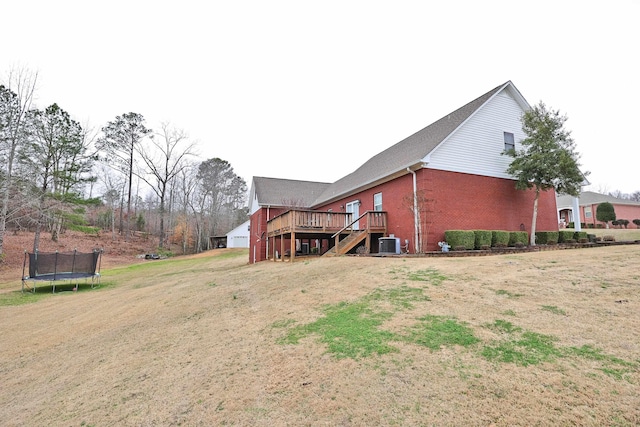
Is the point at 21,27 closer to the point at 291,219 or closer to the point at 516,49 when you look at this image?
the point at 291,219

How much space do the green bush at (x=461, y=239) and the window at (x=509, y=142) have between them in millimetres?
5360

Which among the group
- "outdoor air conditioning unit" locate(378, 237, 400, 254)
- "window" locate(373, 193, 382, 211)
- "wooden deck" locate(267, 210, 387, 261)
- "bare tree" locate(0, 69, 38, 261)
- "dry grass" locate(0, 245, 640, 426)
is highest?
"bare tree" locate(0, 69, 38, 261)

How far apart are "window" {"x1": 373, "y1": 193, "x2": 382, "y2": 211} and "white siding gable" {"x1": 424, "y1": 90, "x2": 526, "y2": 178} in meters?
3.64

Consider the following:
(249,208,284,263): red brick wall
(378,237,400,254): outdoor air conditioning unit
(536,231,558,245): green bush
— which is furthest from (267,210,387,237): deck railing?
(249,208,284,263): red brick wall

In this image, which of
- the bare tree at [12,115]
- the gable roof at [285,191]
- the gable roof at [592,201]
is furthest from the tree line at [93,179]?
the gable roof at [592,201]

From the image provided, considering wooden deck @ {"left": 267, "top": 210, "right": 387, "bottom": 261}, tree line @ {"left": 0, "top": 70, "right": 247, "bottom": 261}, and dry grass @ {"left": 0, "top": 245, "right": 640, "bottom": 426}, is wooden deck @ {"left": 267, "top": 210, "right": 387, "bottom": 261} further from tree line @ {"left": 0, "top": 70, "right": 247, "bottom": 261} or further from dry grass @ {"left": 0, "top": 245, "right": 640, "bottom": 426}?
tree line @ {"left": 0, "top": 70, "right": 247, "bottom": 261}

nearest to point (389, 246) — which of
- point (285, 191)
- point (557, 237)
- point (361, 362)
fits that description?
point (557, 237)

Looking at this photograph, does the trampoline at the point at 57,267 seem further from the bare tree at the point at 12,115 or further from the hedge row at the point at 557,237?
the hedge row at the point at 557,237

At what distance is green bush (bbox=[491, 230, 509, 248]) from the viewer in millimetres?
12469

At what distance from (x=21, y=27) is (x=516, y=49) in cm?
2176

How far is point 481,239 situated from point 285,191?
651 inches

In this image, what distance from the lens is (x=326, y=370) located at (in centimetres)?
351

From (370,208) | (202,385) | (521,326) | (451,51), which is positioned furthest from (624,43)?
(202,385)

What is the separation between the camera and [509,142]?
1441cm
